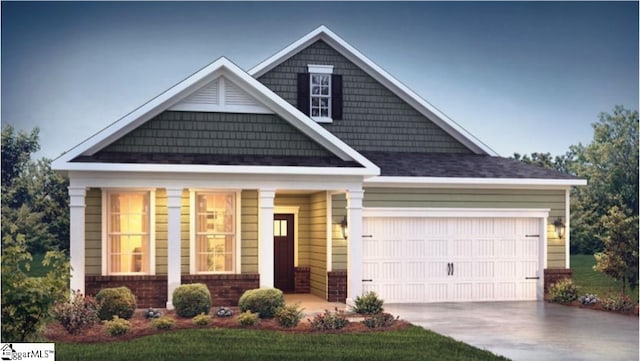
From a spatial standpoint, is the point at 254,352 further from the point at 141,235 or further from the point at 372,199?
the point at 372,199

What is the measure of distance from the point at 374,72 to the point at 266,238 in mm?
7007

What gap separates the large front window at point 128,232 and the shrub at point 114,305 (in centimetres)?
233

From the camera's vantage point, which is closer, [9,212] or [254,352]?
[254,352]

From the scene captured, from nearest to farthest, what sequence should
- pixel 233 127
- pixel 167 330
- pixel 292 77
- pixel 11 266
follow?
pixel 11 266, pixel 167 330, pixel 233 127, pixel 292 77

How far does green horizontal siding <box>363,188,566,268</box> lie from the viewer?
64.0 feet

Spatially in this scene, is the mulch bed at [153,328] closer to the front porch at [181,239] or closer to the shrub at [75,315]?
the shrub at [75,315]

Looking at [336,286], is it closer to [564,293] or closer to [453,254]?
[453,254]

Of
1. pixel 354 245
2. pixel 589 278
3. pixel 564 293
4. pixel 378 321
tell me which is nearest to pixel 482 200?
pixel 564 293

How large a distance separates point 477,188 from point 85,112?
2102cm

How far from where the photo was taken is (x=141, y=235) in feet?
57.5

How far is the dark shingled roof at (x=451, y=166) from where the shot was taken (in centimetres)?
1986

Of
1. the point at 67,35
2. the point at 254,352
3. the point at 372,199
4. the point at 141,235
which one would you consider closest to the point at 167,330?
the point at 254,352

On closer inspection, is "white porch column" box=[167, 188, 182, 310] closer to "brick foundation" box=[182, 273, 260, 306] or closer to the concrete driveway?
"brick foundation" box=[182, 273, 260, 306]

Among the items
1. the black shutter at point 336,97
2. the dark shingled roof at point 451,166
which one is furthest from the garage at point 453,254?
the black shutter at point 336,97
